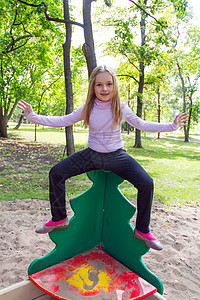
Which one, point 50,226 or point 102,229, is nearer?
point 50,226

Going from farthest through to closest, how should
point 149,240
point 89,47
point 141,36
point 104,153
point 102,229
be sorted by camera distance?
point 141,36
point 89,47
point 102,229
point 104,153
point 149,240

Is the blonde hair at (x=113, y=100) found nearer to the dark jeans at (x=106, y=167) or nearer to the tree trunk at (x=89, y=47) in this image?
the dark jeans at (x=106, y=167)

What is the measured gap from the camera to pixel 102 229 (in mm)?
2762

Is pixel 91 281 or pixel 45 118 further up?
pixel 45 118

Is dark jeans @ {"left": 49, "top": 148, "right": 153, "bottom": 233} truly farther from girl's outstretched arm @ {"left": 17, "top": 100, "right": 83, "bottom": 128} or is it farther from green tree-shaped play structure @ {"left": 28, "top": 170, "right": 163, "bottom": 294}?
girl's outstretched arm @ {"left": 17, "top": 100, "right": 83, "bottom": 128}

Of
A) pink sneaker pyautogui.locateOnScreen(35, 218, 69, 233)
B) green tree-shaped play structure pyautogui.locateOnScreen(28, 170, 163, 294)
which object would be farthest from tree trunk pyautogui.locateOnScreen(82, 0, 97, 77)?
pink sneaker pyautogui.locateOnScreen(35, 218, 69, 233)

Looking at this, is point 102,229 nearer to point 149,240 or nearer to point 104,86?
point 149,240

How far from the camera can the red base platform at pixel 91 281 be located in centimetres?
205

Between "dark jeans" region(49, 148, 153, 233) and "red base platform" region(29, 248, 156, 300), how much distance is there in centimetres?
48

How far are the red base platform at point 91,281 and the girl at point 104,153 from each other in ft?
1.29

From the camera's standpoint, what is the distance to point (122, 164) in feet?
7.23

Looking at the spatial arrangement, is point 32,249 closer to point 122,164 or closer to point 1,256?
point 1,256

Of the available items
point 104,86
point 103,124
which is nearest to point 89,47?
→ point 104,86

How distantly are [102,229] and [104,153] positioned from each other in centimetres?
97
